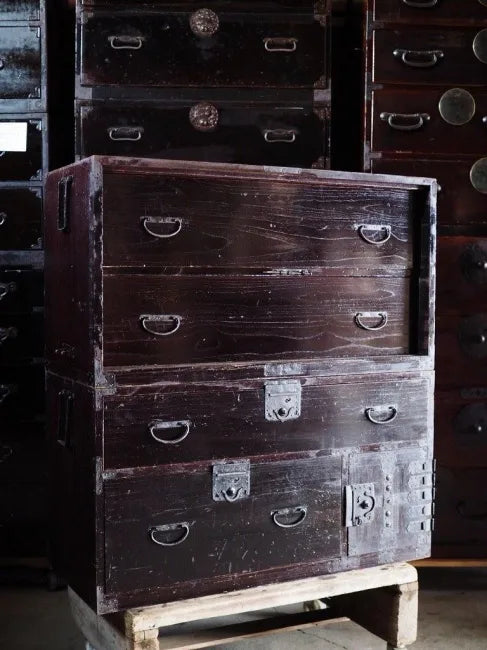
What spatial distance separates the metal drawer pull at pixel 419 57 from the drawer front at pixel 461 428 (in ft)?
3.44

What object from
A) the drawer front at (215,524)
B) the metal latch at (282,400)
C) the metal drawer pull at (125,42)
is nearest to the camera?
the drawer front at (215,524)

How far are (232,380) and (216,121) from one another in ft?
3.32

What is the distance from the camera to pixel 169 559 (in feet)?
6.42

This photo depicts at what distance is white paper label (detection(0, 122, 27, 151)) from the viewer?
9.02 feet

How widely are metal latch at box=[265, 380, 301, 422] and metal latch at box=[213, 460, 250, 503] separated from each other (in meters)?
0.14

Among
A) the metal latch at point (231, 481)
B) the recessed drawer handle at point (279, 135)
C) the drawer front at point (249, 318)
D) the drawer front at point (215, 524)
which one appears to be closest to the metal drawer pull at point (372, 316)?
the drawer front at point (249, 318)

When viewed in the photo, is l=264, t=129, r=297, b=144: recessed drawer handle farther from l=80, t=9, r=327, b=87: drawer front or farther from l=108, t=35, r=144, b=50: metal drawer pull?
l=108, t=35, r=144, b=50: metal drawer pull

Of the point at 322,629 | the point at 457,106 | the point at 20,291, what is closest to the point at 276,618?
the point at 322,629

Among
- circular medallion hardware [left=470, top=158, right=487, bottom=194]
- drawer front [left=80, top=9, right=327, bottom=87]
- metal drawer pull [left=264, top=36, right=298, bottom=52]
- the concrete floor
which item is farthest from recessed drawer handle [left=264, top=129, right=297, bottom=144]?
the concrete floor

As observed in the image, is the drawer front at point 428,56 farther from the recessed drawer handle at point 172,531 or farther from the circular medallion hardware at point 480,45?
the recessed drawer handle at point 172,531

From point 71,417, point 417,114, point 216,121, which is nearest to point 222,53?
point 216,121

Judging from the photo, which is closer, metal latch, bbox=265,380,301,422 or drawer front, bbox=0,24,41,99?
metal latch, bbox=265,380,301,422

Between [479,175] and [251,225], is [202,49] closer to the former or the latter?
[251,225]

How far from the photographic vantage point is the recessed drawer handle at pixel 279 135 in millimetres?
2684
